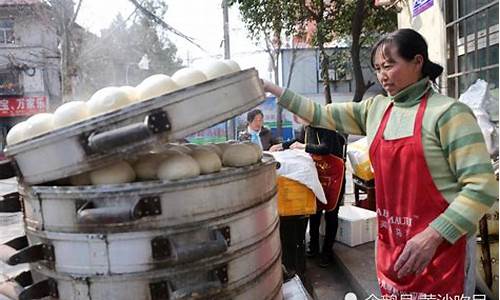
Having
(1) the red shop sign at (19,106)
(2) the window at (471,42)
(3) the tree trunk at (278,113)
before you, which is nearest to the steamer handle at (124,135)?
(2) the window at (471,42)

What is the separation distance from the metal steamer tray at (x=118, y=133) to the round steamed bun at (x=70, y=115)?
4.4 inches

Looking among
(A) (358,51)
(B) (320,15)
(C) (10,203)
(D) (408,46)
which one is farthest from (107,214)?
(B) (320,15)

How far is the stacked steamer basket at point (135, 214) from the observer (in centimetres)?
119

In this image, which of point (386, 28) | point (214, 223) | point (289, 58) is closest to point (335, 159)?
point (214, 223)

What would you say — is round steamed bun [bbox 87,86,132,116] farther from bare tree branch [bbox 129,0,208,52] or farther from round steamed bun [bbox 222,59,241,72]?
bare tree branch [bbox 129,0,208,52]

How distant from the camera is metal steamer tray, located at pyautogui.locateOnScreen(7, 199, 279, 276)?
1235 millimetres

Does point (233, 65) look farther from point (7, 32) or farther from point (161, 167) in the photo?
point (7, 32)

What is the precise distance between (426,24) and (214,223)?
493cm

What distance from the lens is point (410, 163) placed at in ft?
5.32

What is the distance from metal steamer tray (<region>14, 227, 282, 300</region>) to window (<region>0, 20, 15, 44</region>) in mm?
25333

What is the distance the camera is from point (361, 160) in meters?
4.40

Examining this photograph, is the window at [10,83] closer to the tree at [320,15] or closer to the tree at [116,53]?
the tree at [116,53]

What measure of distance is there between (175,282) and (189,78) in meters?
0.65

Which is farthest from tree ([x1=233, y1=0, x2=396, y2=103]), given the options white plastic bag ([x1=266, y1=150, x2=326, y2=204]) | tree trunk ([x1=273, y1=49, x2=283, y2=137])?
tree trunk ([x1=273, y1=49, x2=283, y2=137])
